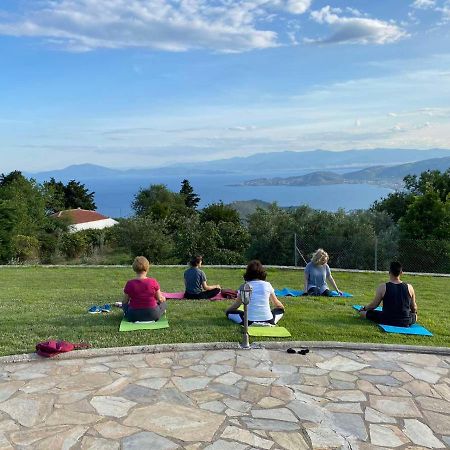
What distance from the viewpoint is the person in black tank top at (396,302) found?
767 cm

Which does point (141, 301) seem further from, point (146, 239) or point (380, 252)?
point (146, 239)

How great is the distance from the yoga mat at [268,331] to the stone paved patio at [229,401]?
531 mm

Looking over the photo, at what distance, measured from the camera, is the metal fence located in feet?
60.2

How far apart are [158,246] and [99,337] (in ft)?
77.6

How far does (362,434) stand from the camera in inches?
171

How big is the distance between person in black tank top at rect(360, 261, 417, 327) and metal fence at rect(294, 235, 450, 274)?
10.5 m

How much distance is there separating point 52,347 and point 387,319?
5.12 metres

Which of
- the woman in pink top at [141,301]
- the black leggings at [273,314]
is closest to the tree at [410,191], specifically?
the black leggings at [273,314]

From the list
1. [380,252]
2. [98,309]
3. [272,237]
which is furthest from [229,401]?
[272,237]

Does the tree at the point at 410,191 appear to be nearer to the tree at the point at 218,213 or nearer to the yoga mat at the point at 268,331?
the tree at the point at 218,213

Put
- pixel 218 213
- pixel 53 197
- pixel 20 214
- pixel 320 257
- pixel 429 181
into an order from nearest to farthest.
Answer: pixel 320 257
pixel 429 181
pixel 20 214
pixel 218 213
pixel 53 197

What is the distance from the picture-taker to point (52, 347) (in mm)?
6176

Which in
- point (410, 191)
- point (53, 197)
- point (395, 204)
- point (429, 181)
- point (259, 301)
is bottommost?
point (259, 301)

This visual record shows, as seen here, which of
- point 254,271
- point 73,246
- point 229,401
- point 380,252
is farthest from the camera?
point 73,246
